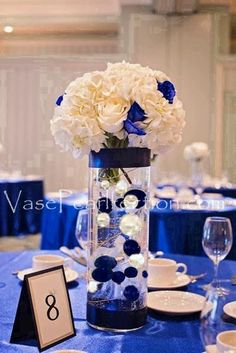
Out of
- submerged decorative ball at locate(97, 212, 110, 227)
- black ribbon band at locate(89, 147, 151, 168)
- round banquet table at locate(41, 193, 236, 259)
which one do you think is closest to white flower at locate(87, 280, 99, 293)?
submerged decorative ball at locate(97, 212, 110, 227)

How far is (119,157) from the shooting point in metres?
1.12

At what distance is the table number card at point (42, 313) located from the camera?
985 millimetres

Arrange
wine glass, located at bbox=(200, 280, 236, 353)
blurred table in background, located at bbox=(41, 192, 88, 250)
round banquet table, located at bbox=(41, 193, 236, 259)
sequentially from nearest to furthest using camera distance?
wine glass, located at bbox=(200, 280, 236, 353) → round banquet table, located at bbox=(41, 193, 236, 259) → blurred table in background, located at bbox=(41, 192, 88, 250)

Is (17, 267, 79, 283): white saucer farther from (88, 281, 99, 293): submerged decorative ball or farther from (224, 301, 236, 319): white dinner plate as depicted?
(224, 301, 236, 319): white dinner plate

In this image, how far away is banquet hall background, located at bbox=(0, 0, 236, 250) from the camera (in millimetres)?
7125

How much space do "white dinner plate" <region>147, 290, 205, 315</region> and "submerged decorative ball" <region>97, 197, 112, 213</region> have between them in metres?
0.26

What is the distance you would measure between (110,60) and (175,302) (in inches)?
250

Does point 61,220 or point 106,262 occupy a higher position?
point 106,262

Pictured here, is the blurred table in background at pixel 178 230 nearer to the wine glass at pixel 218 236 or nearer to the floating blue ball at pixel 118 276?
the wine glass at pixel 218 236

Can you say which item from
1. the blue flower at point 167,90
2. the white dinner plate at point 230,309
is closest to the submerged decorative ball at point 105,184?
the blue flower at point 167,90

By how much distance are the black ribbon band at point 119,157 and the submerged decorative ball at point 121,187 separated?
0.12 ft

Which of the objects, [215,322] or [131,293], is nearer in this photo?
[215,322]

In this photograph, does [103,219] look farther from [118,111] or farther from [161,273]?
[161,273]

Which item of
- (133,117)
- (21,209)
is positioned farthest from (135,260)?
(21,209)
